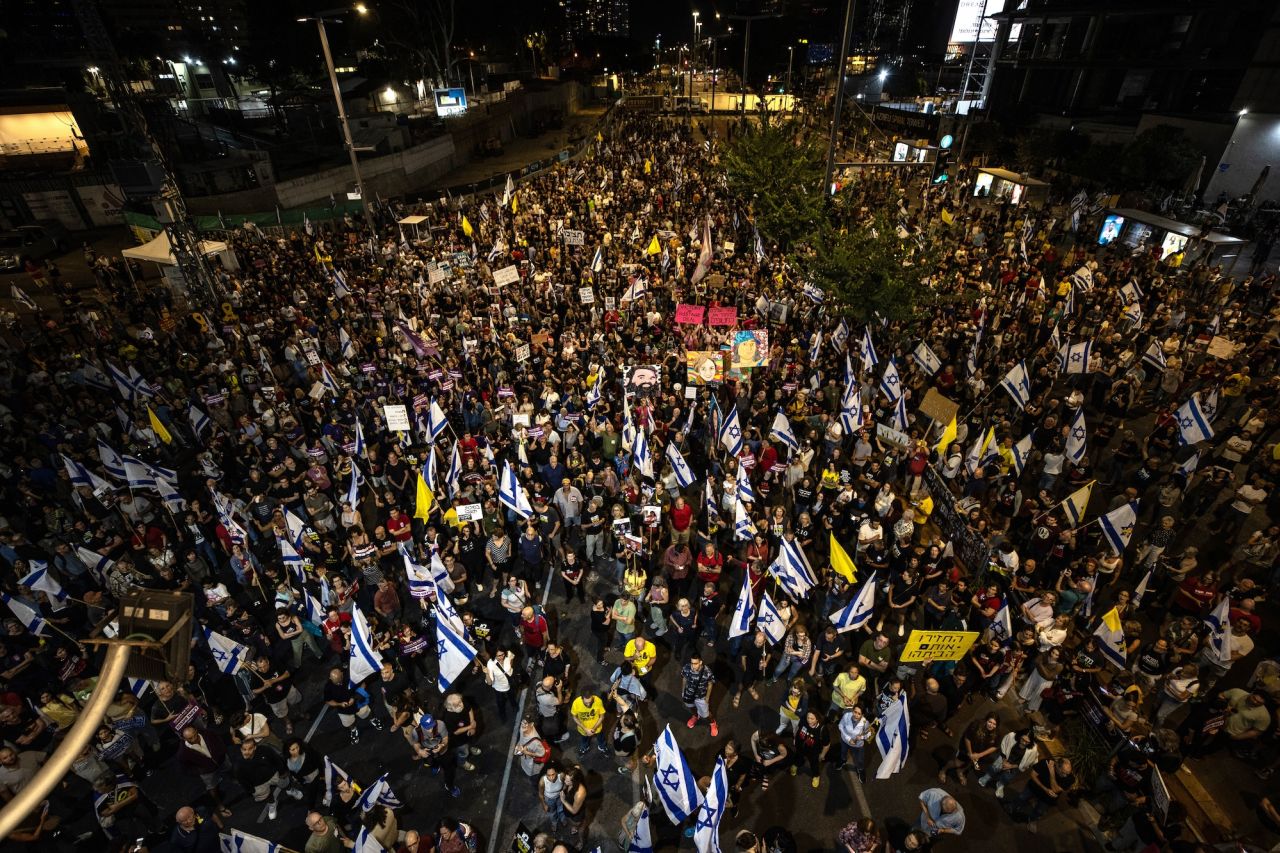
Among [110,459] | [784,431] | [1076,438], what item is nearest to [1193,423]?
[1076,438]

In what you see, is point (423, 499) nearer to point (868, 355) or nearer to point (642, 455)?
point (642, 455)

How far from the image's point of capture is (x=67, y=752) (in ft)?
6.91

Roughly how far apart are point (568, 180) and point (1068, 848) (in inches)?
A: 1545

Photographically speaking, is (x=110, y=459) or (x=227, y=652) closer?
(x=227, y=652)

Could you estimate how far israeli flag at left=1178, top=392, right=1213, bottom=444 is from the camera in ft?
42.5

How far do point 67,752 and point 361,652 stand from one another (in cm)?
791

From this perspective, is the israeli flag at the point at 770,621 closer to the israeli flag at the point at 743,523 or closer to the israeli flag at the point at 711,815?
the israeli flag at the point at 743,523

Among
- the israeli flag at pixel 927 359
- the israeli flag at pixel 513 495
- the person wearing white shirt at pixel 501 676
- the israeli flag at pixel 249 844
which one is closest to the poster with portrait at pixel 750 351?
the israeli flag at pixel 927 359

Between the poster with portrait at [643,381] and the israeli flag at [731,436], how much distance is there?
2.30 metres

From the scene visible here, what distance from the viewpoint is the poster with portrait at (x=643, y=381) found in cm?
1579

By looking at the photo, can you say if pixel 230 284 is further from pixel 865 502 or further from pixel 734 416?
pixel 865 502

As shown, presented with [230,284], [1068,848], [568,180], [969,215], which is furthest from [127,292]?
[969,215]

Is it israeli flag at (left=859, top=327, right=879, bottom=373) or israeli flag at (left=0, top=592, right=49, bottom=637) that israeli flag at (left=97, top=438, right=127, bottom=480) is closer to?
israeli flag at (left=0, top=592, right=49, bottom=637)

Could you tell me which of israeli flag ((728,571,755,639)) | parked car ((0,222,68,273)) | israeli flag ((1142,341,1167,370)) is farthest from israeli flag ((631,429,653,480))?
parked car ((0,222,68,273))
